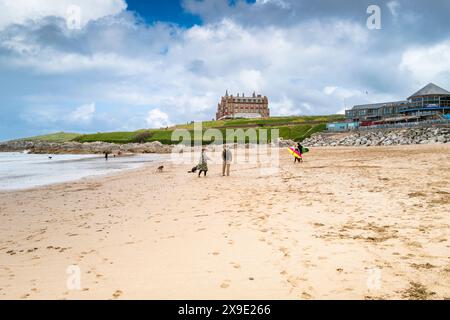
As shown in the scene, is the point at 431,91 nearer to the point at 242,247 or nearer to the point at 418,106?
the point at 418,106

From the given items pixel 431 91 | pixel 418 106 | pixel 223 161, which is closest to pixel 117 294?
pixel 223 161

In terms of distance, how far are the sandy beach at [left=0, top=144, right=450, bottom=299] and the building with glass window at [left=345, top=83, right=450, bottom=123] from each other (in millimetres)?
79604

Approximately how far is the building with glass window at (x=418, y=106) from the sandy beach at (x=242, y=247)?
261 feet

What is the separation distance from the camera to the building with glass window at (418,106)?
8112cm

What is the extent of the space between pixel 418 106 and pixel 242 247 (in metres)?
95.4

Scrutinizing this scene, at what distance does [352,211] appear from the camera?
925 cm

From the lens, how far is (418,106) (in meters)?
82.6

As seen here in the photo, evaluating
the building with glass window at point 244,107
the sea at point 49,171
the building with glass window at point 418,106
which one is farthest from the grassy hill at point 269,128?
the sea at point 49,171

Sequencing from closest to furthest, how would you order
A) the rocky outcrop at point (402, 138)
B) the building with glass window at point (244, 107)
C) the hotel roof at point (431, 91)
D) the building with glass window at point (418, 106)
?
the rocky outcrop at point (402, 138), the building with glass window at point (418, 106), the hotel roof at point (431, 91), the building with glass window at point (244, 107)

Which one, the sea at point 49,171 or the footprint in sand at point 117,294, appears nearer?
the footprint in sand at point 117,294

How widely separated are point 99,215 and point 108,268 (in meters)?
5.61

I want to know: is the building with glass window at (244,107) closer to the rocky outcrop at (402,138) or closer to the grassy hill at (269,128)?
the grassy hill at (269,128)
